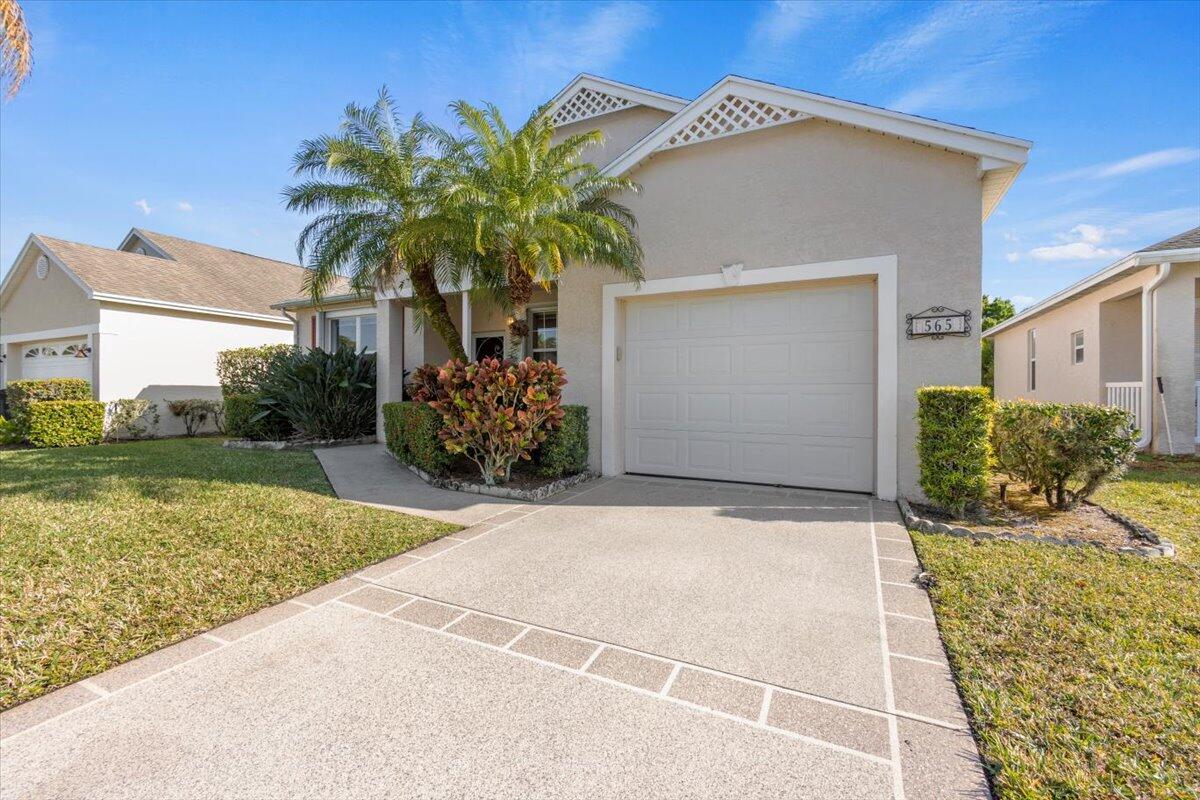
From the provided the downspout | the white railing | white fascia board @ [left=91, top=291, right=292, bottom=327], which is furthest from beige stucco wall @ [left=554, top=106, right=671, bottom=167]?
white fascia board @ [left=91, top=291, right=292, bottom=327]

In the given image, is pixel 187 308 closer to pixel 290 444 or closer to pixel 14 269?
pixel 14 269

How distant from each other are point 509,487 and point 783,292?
15.0 feet

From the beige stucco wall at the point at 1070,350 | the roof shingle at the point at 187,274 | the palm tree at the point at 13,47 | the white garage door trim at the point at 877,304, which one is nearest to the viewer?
the white garage door trim at the point at 877,304

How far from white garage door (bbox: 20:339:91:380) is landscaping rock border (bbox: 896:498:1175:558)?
1927cm

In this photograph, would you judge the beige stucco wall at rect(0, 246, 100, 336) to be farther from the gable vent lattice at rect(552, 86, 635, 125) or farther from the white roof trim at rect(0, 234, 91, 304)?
the gable vent lattice at rect(552, 86, 635, 125)

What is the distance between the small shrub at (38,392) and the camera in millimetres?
12551

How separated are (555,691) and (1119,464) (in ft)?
20.4

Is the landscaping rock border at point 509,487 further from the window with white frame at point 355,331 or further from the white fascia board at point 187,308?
the white fascia board at point 187,308

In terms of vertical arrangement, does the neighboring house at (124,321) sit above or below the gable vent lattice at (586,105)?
below

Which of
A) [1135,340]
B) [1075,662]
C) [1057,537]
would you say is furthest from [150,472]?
[1135,340]

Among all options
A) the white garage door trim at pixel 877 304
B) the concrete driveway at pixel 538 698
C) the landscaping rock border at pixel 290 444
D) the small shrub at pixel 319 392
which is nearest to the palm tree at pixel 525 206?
the white garage door trim at pixel 877 304

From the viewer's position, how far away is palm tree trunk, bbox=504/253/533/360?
7.13 meters

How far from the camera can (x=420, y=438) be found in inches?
297

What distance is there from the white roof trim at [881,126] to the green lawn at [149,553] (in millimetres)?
6354
